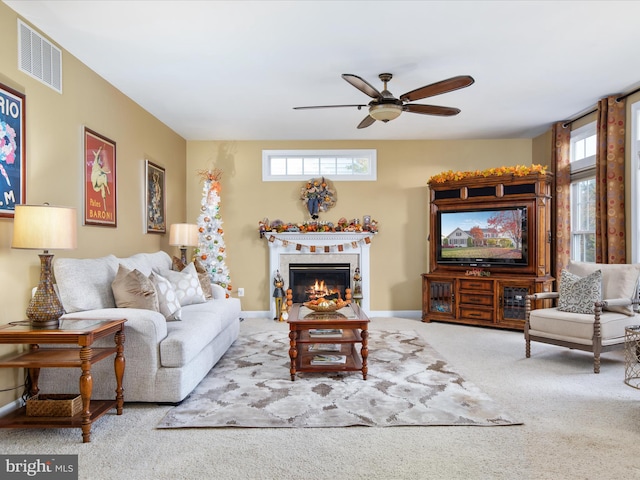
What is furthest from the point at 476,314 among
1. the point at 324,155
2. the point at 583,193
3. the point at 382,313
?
the point at 324,155

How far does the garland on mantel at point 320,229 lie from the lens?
22.0ft

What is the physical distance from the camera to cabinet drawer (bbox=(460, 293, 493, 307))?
591 cm

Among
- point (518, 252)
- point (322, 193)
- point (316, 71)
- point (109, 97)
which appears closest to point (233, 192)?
point (322, 193)

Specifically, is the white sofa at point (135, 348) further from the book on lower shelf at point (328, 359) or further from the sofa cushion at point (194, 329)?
the book on lower shelf at point (328, 359)

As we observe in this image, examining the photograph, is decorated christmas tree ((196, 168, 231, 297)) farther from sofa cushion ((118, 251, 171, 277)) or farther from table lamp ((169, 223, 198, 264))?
sofa cushion ((118, 251, 171, 277))

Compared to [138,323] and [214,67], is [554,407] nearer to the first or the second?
[138,323]

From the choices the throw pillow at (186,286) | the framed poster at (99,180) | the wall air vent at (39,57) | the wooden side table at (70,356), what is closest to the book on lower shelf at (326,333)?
the throw pillow at (186,286)

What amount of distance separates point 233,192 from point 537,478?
18.8ft

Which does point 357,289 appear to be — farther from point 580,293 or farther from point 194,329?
point 194,329

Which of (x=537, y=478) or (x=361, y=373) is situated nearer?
(x=537, y=478)

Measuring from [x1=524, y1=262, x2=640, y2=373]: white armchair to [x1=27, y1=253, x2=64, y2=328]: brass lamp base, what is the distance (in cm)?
423

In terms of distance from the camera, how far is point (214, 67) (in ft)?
13.2

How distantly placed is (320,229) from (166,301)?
3.45m

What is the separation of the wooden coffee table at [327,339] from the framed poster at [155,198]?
2440 mm
